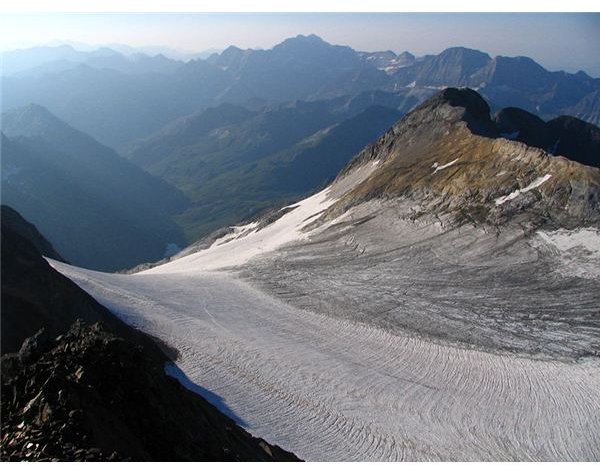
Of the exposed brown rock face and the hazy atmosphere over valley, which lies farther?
the exposed brown rock face

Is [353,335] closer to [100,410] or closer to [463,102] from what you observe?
[100,410]

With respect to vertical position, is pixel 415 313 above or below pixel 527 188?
below

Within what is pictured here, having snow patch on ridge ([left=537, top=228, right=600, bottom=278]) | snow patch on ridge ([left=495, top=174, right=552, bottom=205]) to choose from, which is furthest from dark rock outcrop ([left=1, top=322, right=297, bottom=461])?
snow patch on ridge ([left=495, top=174, right=552, bottom=205])

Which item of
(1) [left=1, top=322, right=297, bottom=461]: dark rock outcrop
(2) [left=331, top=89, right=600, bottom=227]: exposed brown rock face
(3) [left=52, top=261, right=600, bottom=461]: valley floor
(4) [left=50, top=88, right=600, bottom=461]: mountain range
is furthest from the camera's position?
(2) [left=331, top=89, right=600, bottom=227]: exposed brown rock face

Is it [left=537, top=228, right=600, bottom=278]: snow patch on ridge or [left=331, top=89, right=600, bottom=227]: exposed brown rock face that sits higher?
[left=331, top=89, right=600, bottom=227]: exposed brown rock face

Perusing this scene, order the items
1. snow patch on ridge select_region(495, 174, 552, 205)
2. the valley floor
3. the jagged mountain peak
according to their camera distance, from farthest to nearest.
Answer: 1. the jagged mountain peak
2. snow patch on ridge select_region(495, 174, 552, 205)
3. the valley floor

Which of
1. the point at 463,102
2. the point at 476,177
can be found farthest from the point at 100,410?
the point at 463,102

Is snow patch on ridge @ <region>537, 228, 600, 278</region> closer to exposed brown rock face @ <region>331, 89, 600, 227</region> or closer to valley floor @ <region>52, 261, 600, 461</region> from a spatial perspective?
exposed brown rock face @ <region>331, 89, 600, 227</region>

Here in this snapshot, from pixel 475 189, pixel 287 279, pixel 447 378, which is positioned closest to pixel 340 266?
pixel 287 279

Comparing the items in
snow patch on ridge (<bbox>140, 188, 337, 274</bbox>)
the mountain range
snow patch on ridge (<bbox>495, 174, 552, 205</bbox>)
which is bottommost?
snow patch on ridge (<bbox>140, 188, 337, 274</bbox>)

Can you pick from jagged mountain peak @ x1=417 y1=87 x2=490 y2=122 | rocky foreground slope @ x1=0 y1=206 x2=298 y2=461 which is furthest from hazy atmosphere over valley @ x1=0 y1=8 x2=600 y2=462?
jagged mountain peak @ x1=417 y1=87 x2=490 y2=122
